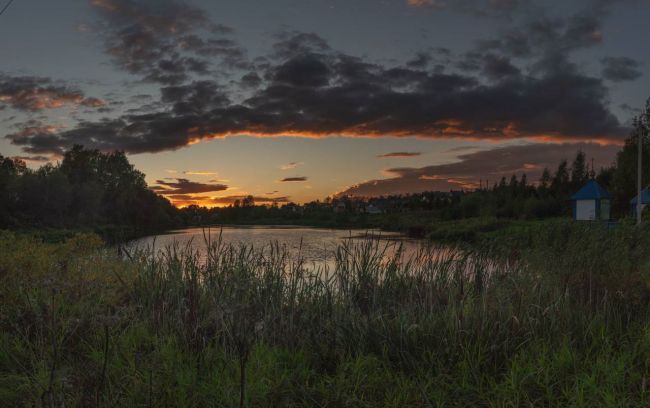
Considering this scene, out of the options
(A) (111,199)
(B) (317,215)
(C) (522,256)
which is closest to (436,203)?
(B) (317,215)

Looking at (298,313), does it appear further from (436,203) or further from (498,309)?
(436,203)

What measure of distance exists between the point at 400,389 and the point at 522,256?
5.18m

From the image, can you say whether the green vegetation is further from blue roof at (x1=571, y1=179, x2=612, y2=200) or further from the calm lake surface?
blue roof at (x1=571, y1=179, x2=612, y2=200)

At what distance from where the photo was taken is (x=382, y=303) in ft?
21.8

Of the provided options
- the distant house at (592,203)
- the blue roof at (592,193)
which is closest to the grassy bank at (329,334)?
the distant house at (592,203)

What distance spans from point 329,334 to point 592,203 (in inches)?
1767

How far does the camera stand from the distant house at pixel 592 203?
42.4 meters

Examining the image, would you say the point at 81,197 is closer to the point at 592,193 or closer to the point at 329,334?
the point at 592,193

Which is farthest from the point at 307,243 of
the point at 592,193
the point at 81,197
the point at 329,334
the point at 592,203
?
the point at 81,197

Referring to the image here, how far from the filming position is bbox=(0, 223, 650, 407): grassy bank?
404cm

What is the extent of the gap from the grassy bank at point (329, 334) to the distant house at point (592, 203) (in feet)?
127

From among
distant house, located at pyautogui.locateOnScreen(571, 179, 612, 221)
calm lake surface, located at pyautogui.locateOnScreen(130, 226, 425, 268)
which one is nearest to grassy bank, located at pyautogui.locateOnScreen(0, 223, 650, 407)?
calm lake surface, located at pyautogui.locateOnScreen(130, 226, 425, 268)

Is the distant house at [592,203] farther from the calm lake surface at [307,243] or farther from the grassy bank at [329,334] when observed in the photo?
the grassy bank at [329,334]

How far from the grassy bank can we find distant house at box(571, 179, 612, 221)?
38.8 metres
